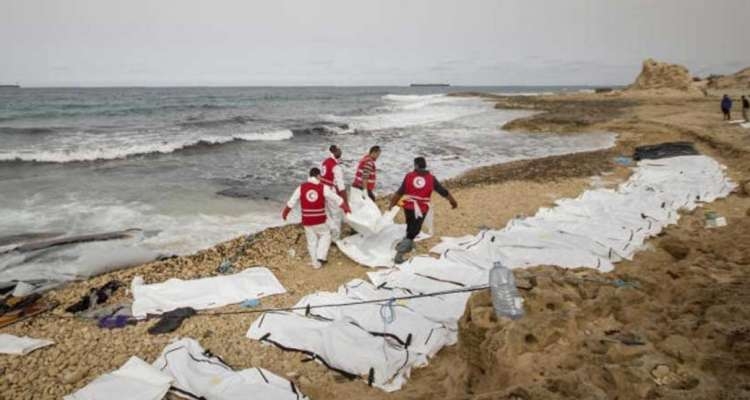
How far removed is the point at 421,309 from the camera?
4906mm

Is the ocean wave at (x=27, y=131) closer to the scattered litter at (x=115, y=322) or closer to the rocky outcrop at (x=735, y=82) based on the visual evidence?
the scattered litter at (x=115, y=322)

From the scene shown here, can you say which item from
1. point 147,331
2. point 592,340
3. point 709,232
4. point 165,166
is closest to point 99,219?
point 147,331

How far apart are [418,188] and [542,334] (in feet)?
11.8

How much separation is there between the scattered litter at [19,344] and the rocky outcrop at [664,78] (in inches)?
2361

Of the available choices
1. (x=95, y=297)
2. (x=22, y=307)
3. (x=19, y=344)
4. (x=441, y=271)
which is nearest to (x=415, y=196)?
(x=441, y=271)

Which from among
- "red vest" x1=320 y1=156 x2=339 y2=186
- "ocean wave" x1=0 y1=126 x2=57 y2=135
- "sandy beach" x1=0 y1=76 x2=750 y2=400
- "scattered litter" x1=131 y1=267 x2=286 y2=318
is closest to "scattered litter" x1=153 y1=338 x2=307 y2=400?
"sandy beach" x1=0 y1=76 x2=750 y2=400

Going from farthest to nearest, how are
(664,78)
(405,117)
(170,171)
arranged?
(664,78)
(405,117)
(170,171)

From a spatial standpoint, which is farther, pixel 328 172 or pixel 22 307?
pixel 328 172

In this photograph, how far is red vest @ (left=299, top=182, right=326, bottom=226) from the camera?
640 centimetres

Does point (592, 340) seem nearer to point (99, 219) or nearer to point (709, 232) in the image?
point (709, 232)

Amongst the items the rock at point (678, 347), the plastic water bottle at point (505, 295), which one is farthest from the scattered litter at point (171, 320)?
the rock at point (678, 347)

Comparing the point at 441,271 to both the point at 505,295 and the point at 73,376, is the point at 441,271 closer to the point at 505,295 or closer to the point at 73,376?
the point at 505,295

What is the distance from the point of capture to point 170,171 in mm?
15016

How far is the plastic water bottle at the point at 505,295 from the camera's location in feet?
12.2
